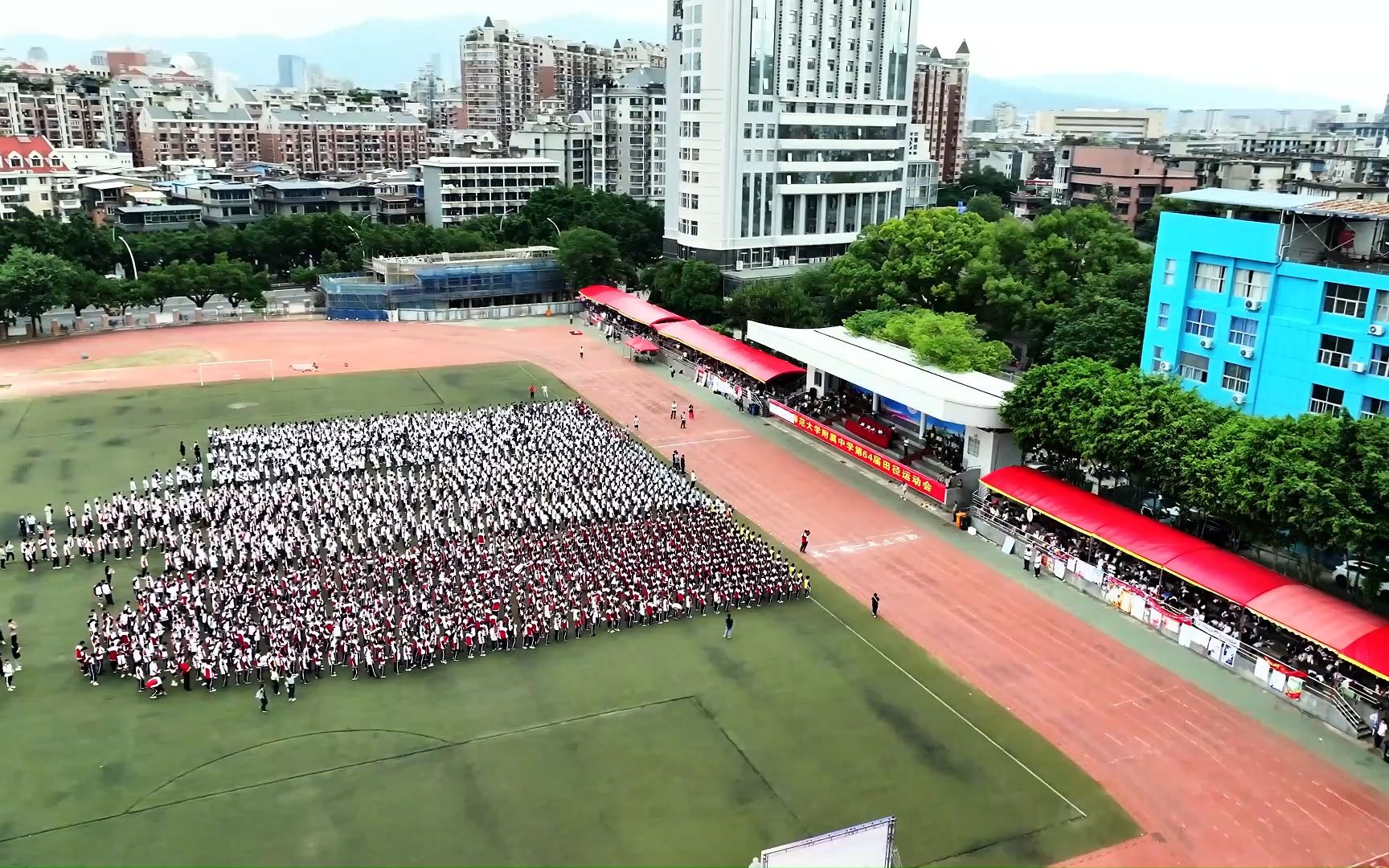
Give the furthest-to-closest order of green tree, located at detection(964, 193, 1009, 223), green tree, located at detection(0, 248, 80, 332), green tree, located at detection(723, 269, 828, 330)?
green tree, located at detection(964, 193, 1009, 223) < green tree, located at detection(0, 248, 80, 332) < green tree, located at detection(723, 269, 828, 330)

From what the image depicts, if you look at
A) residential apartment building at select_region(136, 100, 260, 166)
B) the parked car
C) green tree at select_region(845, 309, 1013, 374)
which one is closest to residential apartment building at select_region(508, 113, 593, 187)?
residential apartment building at select_region(136, 100, 260, 166)

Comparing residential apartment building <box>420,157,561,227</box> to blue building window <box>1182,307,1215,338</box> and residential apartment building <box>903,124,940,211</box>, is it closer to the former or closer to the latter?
residential apartment building <box>903,124,940,211</box>

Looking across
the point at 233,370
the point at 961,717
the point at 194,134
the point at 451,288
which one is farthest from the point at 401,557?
the point at 194,134

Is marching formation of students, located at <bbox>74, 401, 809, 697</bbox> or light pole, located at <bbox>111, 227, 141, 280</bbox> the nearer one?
marching formation of students, located at <bbox>74, 401, 809, 697</bbox>

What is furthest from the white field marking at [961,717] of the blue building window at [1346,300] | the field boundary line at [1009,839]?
the blue building window at [1346,300]

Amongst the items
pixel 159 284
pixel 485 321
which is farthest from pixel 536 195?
pixel 159 284

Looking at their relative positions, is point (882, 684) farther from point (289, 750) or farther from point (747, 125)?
point (747, 125)

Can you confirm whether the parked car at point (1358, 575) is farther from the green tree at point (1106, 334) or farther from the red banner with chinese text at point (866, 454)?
the green tree at point (1106, 334)
